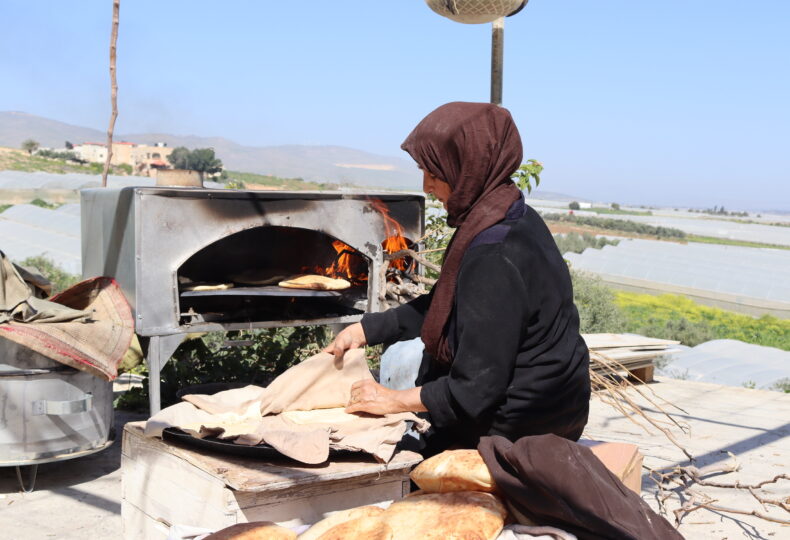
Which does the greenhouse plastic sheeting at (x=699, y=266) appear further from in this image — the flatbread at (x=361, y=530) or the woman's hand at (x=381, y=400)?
the flatbread at (x=361, y=530)

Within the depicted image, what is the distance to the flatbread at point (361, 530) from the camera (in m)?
1.93

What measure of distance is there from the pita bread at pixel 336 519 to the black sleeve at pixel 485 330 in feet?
1.33

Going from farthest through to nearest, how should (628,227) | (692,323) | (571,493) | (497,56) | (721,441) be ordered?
(628,227) → (692,323) → (721,441) → (497,56) → (571,493)

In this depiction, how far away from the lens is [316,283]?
15.3 ft

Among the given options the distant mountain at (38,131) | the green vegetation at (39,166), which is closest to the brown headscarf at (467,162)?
the green vegetation at (39,166)

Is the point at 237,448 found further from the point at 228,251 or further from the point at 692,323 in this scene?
the point at 692,323

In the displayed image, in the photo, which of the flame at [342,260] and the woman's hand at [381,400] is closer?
the woman's hand at [381,400]

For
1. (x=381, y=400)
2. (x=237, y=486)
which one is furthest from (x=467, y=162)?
(x=237, y=486)

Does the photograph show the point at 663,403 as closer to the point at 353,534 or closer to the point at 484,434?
the point at 484,434

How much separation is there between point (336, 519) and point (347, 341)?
81 cm

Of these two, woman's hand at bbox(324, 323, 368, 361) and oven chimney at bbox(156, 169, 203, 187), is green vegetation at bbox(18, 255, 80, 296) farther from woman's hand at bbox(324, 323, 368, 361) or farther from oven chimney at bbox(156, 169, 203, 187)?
woman's hand at bbox(324, 323, 368, 361)

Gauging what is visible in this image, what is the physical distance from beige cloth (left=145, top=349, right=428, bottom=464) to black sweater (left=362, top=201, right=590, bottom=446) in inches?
7.9

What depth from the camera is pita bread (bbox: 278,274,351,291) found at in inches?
182

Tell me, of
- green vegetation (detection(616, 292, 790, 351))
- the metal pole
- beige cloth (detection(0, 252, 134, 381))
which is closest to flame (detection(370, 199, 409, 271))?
the metal pole
